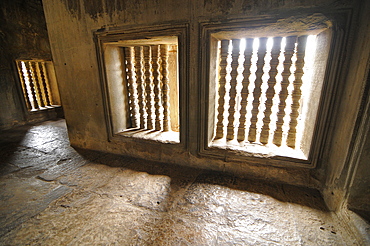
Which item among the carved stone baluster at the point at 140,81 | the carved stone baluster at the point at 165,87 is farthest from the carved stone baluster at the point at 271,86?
the carved stone baluster at the point at 140,81

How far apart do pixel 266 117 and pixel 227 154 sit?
83 centimetres

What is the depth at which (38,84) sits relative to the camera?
6727 millimetres

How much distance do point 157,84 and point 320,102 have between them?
8.44 ft

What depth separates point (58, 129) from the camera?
545cm

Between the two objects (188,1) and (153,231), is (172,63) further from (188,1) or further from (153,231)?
(153,231)

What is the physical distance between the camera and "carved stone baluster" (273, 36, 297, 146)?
7.92 ft

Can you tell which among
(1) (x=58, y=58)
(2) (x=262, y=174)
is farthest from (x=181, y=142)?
(1) (x=58, y=58)

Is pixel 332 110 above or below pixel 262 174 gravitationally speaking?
above

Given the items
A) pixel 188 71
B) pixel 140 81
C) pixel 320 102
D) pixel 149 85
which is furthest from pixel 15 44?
pixel 320 102

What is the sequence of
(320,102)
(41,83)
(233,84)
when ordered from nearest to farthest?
(320,102), (233,84), (41,83)

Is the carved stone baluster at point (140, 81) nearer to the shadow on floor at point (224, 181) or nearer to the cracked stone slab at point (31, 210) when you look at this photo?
the shadow on floor at point (224, 181)

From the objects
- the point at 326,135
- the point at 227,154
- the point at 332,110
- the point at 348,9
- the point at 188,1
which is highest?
the point at 188,1

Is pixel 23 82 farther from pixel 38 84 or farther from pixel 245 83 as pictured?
pixel 245 83

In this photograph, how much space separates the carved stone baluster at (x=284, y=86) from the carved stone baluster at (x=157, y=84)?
209 cm
